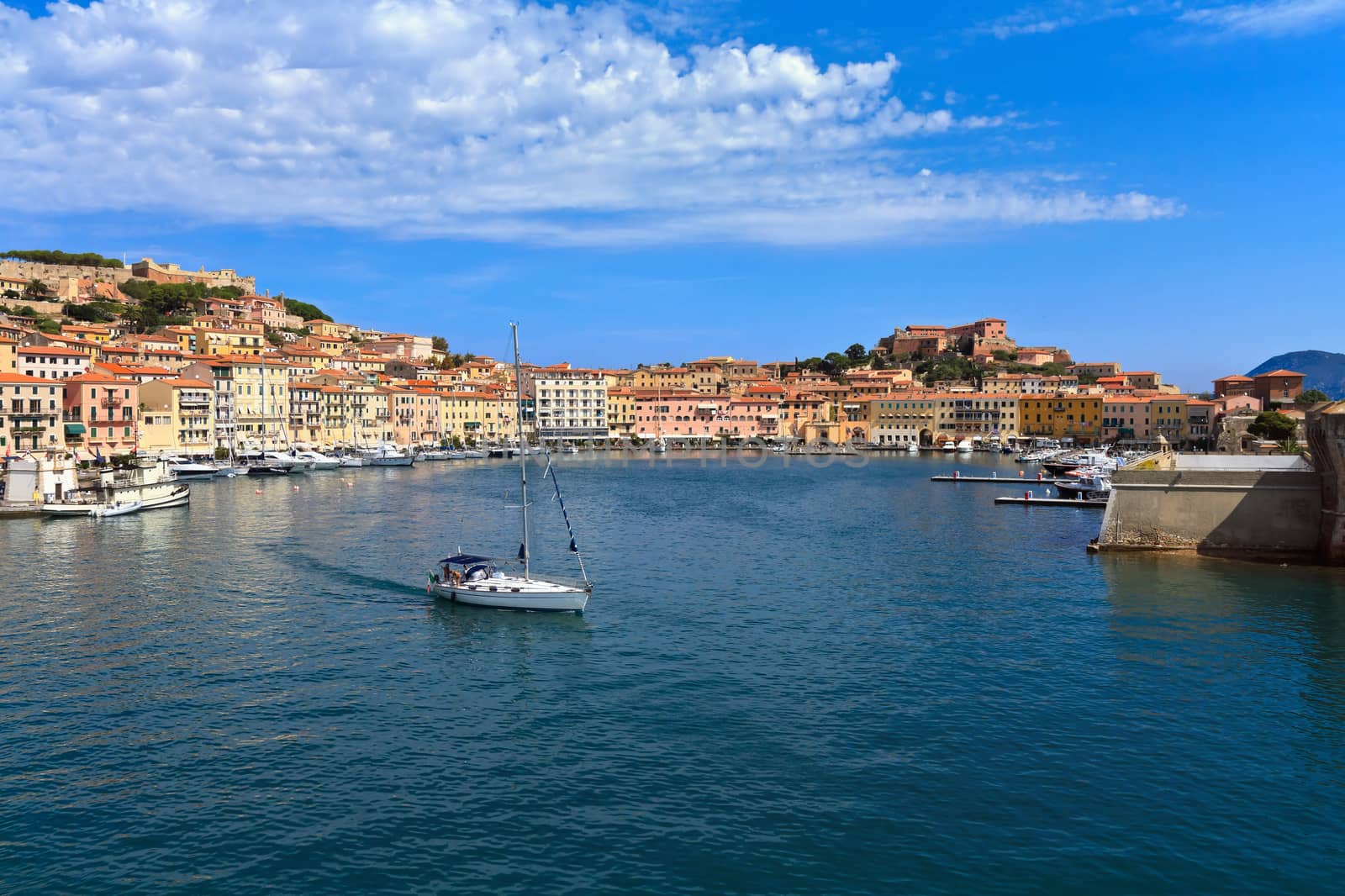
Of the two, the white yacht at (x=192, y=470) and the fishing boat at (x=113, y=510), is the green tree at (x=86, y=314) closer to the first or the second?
the white yacht at (x=192, y=470)

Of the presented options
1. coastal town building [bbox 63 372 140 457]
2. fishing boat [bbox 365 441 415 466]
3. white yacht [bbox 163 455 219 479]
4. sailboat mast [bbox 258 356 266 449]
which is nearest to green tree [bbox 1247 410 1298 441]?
fishing boat [bbox 365 441 415 466]

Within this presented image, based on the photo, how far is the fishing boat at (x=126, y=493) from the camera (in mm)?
39250

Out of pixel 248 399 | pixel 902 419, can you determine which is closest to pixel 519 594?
pixel 248 399

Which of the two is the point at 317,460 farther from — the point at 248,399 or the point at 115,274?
the point at 115,274

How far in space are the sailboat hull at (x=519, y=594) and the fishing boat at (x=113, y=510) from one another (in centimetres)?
2490

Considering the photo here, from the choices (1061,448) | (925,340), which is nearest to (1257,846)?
(1061,448)

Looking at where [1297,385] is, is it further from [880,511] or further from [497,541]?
Answer: [497,541]

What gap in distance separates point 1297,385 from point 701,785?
4200 inches

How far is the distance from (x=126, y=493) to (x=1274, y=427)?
77742 mm

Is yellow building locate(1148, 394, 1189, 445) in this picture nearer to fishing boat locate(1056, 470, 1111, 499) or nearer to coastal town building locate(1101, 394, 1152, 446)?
coastal town building locate(1101, 394, 1152, 446)

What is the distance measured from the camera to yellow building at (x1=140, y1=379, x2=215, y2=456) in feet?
222

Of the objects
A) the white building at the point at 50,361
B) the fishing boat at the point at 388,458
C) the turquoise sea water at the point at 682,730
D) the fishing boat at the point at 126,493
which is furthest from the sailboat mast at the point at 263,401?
the turquoise sea water at the point at 682,730

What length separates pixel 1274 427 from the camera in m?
72.8

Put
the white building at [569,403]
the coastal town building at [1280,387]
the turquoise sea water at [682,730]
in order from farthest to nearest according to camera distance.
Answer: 1. the white building at [569,403]
2. the coastal town building at [1280,387]
3. the turquoise sea water at [682,730]
